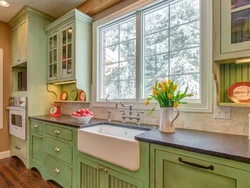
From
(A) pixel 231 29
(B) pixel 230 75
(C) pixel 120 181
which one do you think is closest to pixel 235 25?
(A) pixel 231 29

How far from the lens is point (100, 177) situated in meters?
1.47

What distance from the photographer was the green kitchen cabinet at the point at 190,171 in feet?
2.74

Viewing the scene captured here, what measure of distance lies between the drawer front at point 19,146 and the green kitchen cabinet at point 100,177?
4.99 ft

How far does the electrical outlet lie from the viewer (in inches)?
52.0

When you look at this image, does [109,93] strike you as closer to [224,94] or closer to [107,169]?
[107,169]

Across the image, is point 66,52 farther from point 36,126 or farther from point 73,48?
point 36,126

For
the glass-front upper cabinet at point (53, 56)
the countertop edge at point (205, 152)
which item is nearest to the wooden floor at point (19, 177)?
the glass-front upper cabinet at point (53, 56)

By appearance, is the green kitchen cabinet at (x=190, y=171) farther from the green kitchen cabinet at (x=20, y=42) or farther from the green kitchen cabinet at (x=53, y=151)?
the green kitchen cabinet at (x=20, y=42)

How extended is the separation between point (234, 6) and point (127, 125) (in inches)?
54.6

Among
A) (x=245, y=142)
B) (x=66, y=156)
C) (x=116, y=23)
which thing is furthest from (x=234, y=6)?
(x=66, y=156)

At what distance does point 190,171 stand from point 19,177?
2475 mm

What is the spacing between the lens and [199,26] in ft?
5.08

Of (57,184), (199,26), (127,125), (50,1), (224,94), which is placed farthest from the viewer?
(50,1)

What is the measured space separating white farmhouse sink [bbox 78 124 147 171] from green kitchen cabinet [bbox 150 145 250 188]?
0.16 m
